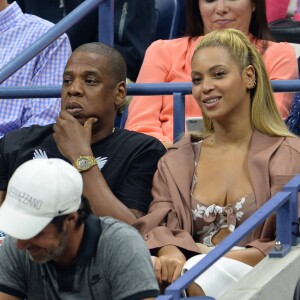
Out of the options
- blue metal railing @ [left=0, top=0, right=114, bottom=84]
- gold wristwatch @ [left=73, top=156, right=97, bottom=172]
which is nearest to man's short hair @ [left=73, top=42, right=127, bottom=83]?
blue metal railing @ [left=0, top=0, right=114, bottom=84]

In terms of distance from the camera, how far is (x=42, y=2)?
8.54m

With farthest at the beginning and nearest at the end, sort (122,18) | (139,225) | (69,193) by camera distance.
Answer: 1. (122,18)
2. (139,225)
3. (69,193)

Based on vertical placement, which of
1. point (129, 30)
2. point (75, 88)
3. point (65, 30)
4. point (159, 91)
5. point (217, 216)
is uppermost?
point (65, 30)

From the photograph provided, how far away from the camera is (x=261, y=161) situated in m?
5.75

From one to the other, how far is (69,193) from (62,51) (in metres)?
2.67

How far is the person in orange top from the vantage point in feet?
22.3

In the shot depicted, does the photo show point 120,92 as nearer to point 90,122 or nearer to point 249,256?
point 90,122

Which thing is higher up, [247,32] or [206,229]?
[247,32]

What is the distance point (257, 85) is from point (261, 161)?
0.41m

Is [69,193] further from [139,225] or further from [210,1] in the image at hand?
[210,1]

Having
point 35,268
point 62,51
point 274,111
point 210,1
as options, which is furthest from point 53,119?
point 35,268

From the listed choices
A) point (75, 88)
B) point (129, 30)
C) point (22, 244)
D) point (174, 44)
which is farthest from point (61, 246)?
point (129, 30)

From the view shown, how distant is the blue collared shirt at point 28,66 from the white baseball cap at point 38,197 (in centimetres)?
220

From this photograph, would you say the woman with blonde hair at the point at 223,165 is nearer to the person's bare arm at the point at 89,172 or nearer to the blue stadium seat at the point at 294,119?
the person's bare arm at the point at 89,172
